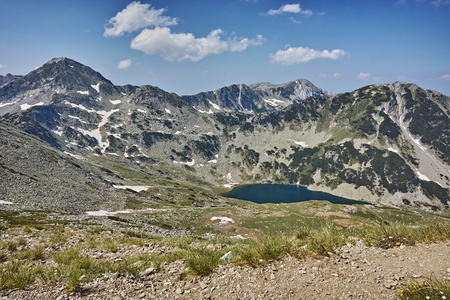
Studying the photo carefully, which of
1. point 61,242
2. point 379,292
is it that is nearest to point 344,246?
point 379,292

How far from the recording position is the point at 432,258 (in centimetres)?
672

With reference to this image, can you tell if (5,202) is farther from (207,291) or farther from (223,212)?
(207,291)

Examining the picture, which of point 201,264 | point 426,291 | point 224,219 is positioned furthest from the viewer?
point 224,219

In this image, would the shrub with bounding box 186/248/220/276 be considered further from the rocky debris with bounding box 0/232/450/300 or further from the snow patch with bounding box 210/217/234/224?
the snow patch with bounding box 210/217/234/224

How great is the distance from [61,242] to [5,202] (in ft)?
194

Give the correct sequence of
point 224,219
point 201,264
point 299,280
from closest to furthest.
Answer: point 299,280, point 201,264, point 224,219

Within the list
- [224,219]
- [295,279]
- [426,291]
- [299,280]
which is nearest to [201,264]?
[295,279]

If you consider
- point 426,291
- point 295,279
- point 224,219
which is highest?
point 426,291

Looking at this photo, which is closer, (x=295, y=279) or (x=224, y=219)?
(x=295, y=279)

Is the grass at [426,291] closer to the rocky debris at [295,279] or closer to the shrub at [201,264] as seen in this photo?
the rocky debris at [295,279]

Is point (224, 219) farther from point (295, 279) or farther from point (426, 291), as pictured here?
point (426, 291)

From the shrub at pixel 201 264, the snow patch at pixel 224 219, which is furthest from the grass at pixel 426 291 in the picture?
the snow patch at pixel 224 219

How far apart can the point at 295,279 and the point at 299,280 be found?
0.13 m

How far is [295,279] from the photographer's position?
258 inches
